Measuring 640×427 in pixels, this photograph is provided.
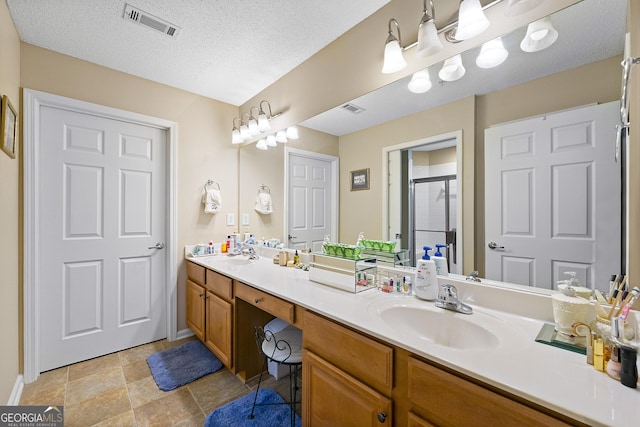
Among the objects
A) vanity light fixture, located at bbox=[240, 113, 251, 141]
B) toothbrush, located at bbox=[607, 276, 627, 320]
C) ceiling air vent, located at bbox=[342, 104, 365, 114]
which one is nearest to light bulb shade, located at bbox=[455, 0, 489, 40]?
ceiling air vent, located at bbox=[342, 104, 365, 114]

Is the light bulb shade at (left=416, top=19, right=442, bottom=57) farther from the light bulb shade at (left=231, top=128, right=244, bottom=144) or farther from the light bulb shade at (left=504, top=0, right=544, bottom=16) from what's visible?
the light bulb shade at (left=231, top=128, right=244, bottom=144)

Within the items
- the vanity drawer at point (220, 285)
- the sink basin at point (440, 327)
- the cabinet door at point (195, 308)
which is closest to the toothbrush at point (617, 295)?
the sink basin at point (440, 327)

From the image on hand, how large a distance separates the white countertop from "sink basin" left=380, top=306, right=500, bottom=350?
0.03m

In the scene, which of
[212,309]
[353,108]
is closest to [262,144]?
[353,108]

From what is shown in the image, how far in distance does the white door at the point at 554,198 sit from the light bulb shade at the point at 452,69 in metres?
0.33

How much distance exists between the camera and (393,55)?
144 centimetres

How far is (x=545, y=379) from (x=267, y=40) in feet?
7.46

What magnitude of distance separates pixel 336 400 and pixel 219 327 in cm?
122

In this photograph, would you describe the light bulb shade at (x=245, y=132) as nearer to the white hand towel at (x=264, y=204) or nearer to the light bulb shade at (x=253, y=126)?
the light bulb shade at (x=253, y=126)

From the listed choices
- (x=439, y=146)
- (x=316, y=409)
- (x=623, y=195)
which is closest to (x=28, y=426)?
(x=316, y=409)

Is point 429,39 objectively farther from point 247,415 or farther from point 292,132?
point 247,415

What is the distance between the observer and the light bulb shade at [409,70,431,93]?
4.69ft

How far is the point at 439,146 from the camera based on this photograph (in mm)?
1402

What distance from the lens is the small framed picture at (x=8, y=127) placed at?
1460 millimetres
